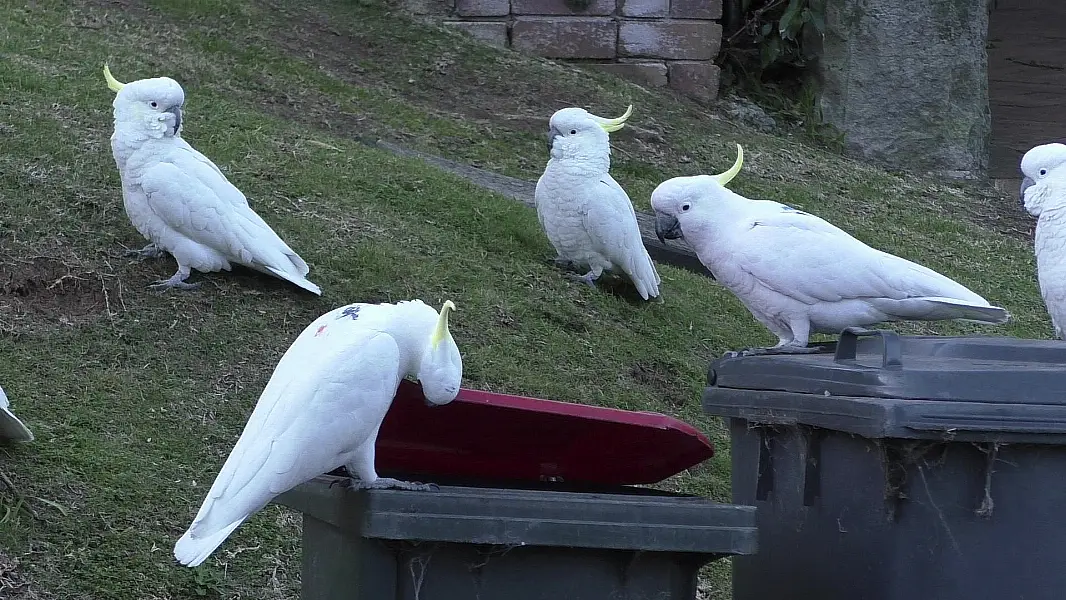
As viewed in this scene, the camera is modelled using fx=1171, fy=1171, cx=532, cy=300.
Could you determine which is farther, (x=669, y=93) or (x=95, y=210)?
(x=669, y=93)

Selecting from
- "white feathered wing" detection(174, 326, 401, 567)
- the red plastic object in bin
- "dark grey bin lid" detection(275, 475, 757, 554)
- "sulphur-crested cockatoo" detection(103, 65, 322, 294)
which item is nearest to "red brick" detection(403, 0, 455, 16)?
"sulphur-crested cockatoo" detection(103, 65, 322, 294)

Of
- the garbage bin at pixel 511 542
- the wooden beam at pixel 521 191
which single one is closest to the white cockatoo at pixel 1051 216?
the garbage bin at pixel 511 542

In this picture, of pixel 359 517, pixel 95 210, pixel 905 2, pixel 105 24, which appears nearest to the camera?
pixel 359 517

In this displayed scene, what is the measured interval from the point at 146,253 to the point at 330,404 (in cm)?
209

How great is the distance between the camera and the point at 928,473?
1823mm

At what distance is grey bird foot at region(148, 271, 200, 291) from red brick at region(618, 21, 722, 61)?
12.7ft

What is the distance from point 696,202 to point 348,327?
120 cm

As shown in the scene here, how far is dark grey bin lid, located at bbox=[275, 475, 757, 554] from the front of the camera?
1643 mm

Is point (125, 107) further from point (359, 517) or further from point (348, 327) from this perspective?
point (359, 517)

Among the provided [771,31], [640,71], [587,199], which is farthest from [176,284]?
[771,31]

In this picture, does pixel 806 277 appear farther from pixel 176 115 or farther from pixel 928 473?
pixel 176 115

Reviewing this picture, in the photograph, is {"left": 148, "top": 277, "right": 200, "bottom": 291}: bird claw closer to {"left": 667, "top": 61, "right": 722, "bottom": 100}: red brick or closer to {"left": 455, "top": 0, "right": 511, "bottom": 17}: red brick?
{"left": 455, "top": 0, "right": 511, "bottom": 17}: red brick

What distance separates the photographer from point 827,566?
1994 millimetres

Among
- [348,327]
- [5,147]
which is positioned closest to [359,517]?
[348,327]
